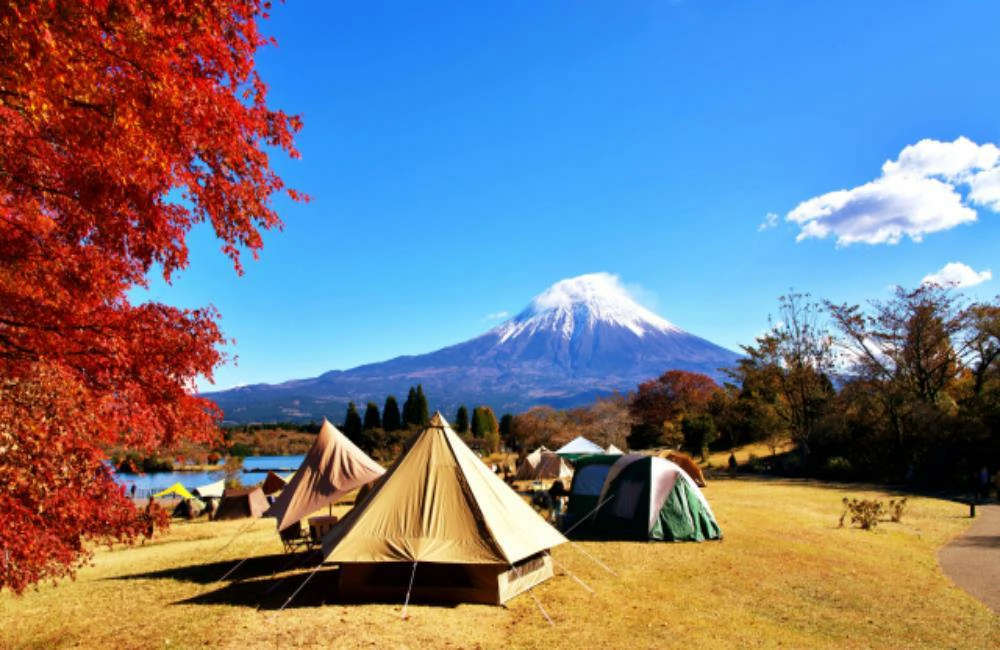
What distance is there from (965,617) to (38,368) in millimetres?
11229

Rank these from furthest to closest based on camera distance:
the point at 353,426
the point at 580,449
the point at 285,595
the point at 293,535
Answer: the point at 353,426 → the point at 580,449 → the point at 293,535 → the point at 285,595

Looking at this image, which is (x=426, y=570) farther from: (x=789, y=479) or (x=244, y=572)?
(x=789, y=479)

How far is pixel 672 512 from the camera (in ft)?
45.2

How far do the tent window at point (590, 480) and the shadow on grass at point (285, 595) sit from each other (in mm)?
8105

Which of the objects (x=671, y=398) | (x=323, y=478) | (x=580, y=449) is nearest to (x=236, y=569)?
(x=323, y=478)

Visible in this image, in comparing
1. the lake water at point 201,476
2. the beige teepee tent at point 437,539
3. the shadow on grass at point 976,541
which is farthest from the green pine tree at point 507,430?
the beige teepee tent at point 437,539

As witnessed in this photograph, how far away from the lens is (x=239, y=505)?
83.6ft

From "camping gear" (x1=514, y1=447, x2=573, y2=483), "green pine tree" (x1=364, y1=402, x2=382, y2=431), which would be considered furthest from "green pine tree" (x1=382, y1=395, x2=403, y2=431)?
"camping gear" (x1=514, y1=447, x2=573, y2=483)

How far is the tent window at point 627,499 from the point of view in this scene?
14.2 metres

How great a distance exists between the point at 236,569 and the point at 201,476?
59829 millimetres

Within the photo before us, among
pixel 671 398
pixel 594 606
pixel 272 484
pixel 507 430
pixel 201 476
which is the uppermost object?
pixel 671 398

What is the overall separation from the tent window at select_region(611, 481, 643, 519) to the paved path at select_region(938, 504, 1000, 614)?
6.04m

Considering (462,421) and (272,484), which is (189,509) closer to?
(272,484)

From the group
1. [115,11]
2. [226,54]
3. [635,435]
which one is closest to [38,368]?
[115,11]
